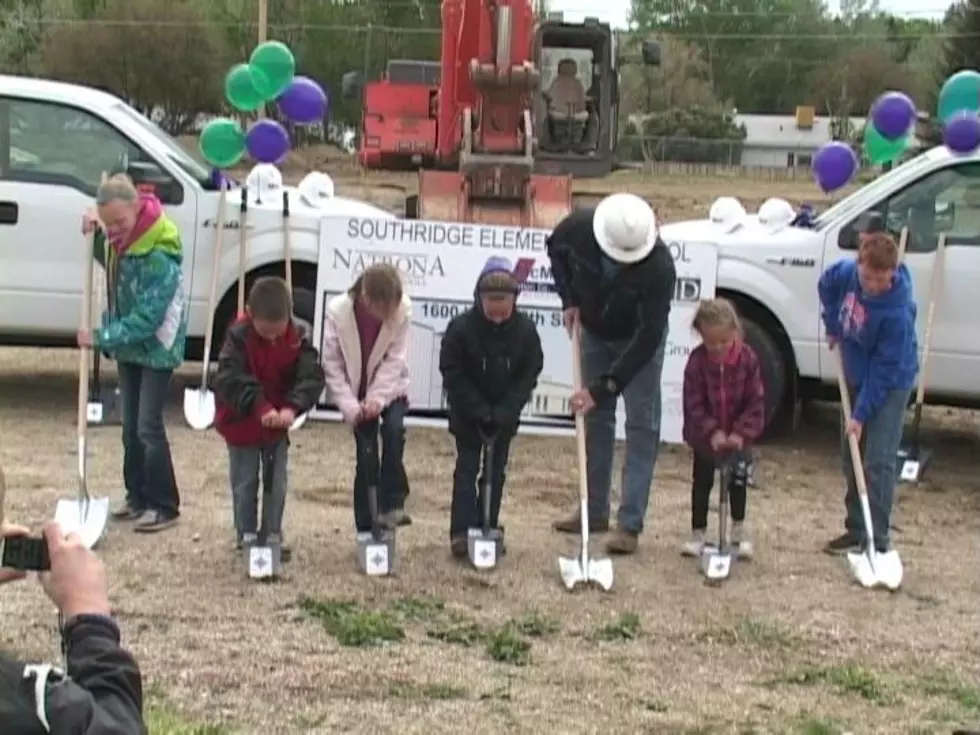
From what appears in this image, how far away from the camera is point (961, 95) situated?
29.0 feet

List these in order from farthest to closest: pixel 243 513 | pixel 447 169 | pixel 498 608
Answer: pixel 447 169 < pixel 243 513 < pixel 498 608

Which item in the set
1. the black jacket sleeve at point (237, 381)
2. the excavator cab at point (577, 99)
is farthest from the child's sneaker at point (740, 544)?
the excavator cab at point (577, 99)

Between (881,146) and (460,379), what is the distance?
3644 mm

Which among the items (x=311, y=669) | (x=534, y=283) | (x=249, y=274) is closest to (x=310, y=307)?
(x=249, y=274)

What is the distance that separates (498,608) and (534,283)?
3.58 m

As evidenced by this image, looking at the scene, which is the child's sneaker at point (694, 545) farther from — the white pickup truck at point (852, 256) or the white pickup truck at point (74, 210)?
the white pickup truck at point (74, 210)

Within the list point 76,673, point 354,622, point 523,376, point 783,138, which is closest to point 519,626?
point 354,622

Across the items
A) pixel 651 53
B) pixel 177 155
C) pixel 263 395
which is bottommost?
pixel 263 395

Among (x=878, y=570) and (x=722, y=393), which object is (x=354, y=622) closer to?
(x=722, y=393)

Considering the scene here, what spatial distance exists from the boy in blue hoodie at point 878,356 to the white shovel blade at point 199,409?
378cm

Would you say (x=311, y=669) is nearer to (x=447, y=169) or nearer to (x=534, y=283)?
(x=534, y=283)

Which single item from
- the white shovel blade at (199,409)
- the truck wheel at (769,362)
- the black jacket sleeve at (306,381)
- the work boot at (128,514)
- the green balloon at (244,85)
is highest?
the green balloon at (244,85)

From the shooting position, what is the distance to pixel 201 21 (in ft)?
162

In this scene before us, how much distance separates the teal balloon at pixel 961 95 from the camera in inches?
347
